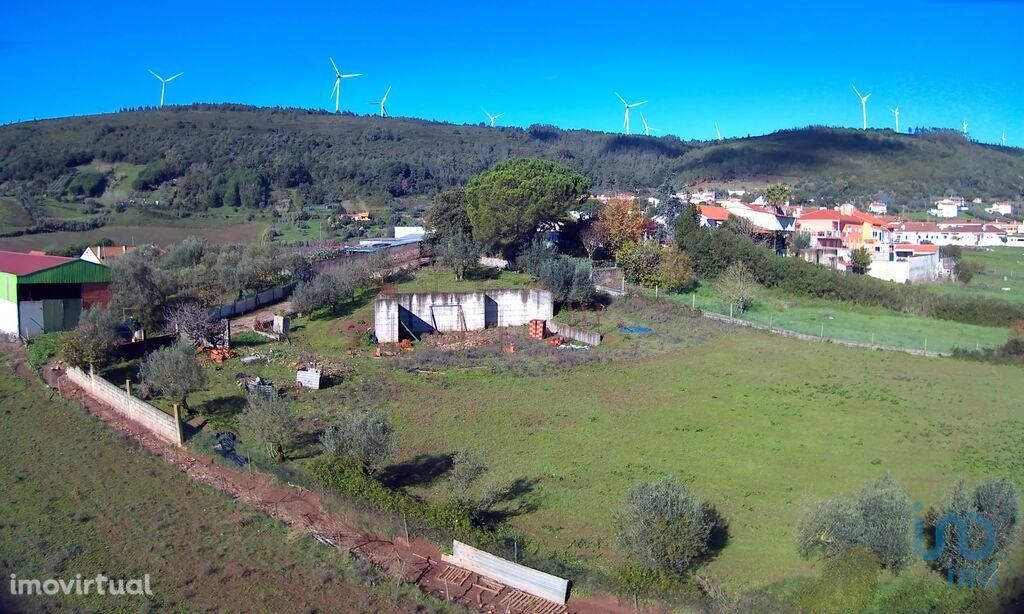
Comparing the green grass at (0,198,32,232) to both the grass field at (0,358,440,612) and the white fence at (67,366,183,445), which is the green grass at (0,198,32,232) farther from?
the grass field at (0,358,440,612)

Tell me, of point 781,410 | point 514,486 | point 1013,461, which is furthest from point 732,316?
point 514,486

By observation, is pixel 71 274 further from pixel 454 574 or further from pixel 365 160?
pixel 365 160

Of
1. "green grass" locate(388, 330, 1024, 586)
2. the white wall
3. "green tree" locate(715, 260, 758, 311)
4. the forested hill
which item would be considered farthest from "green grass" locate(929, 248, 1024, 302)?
the white wall

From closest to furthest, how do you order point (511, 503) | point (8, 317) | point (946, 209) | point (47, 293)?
point (511, 503) < point (8, 317) < point (47, 293) < point (946, 209)

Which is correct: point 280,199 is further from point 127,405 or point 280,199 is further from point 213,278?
point 127,405

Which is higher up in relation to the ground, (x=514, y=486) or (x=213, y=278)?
(x=213, y=278)

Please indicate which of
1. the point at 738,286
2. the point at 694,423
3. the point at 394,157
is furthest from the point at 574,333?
the point at 394,157

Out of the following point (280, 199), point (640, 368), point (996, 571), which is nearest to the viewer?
point (996, 571)
